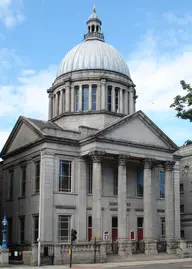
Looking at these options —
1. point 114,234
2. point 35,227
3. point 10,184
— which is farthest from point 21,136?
point 114,234

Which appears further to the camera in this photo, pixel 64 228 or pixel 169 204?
pixel 169 204

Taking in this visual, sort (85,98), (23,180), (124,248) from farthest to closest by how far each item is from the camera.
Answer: (85,98) < (23,180) < (124,248)

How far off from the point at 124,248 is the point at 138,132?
37.3 feet

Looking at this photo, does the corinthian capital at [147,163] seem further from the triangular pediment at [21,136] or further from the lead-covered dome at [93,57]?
the lead-covered dome at [93,57]

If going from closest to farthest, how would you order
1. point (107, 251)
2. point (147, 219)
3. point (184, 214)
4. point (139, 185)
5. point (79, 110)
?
point (107, 251) → point (147, 219) → point (139, 185) → point (79, 110) → point (184, 214)

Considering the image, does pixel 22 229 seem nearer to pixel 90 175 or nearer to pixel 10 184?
pixel 10 184

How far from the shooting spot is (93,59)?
5344 centimetres

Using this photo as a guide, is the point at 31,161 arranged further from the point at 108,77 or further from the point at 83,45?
the point at 83,45

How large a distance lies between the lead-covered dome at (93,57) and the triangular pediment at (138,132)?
393 inches

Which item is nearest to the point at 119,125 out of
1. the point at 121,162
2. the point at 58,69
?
the point at 121,162

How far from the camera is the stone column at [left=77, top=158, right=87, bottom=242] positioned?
4256 cm

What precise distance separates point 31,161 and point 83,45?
1849 centimetres

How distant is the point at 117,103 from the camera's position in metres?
52.7

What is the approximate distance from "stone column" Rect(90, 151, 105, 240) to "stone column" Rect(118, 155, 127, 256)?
1.91 m
